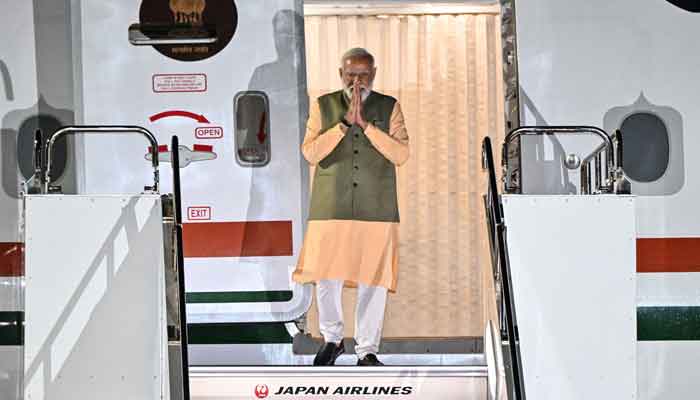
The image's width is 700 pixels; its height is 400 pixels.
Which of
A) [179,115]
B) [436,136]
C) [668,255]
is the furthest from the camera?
[436,136]

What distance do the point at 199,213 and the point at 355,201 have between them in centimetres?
79

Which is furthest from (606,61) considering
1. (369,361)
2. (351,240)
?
(369,361)

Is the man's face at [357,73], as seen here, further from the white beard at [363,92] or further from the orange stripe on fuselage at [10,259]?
the orange stripe on fuselage at [10,259]

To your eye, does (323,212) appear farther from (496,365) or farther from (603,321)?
(603,321)

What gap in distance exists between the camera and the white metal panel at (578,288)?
4.30 m

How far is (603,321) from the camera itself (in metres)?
4.30

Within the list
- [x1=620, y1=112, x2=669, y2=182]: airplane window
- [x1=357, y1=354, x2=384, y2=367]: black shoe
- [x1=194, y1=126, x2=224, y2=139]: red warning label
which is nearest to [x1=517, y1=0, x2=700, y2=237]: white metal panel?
[x1=620, y1=112, x2=669, y2=182]: airplane window

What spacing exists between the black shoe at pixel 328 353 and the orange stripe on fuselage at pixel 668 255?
154 cm

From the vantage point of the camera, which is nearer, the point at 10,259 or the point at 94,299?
the point at 94,299

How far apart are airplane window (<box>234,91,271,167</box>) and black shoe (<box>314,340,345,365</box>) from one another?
97cm

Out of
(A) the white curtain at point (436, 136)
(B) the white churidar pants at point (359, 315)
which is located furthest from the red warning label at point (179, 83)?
(B) the white churidar pants at point (359, 315)

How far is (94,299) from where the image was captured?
415 cm

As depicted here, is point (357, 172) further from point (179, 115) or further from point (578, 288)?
point (578, 288)

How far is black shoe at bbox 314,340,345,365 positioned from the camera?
4.79m
